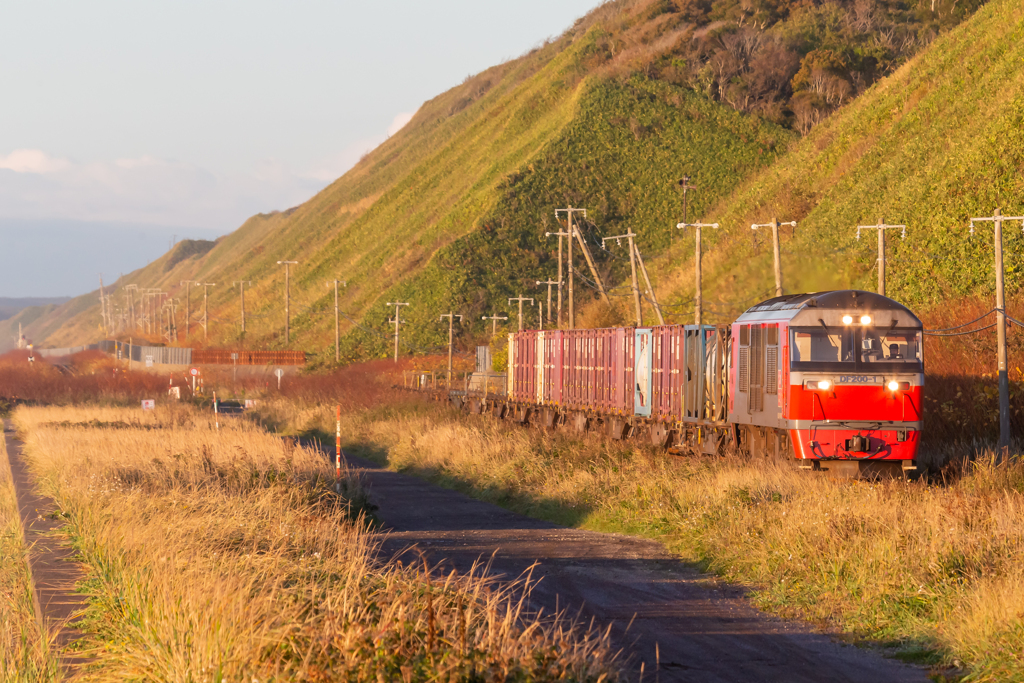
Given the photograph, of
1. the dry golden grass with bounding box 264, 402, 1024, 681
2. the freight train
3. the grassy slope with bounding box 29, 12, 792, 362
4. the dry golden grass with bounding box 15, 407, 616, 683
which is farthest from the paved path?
the grassy slope with bounding box 29, 12, 792, 362

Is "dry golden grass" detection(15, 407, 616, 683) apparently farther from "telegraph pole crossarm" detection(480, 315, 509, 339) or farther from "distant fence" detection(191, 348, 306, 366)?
"distant fence" detection(191, 348, 306, 366)

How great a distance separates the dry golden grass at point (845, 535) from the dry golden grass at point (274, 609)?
3057mm

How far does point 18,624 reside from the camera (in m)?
8.83

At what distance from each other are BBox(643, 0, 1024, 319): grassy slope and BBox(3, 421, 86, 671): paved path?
75.0 ft

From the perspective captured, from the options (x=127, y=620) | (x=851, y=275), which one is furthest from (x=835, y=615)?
(x=851, y=275)

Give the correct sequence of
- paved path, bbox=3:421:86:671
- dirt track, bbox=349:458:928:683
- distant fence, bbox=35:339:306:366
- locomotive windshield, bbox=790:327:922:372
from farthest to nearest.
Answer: distant fence, bbox=35:339:306:366, locomotive windshield, bbox=790:327:922:372, dirt track, bbox=349:458:928:683, paved path, bbox=3:421:86:671

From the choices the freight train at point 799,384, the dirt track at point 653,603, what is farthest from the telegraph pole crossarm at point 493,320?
the dirt track at point 653,603

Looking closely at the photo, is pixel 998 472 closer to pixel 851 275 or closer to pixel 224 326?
Answer: pixel 851 275

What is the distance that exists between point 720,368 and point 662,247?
2373 inches

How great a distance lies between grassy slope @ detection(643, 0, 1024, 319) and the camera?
127 ft

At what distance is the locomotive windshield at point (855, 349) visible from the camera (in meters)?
17.9

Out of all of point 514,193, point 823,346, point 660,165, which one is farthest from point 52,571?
point 660,165

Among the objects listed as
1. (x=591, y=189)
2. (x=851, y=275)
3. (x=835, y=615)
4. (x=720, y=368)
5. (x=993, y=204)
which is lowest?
(x=835, y=615)

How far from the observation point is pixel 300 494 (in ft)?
51.3
